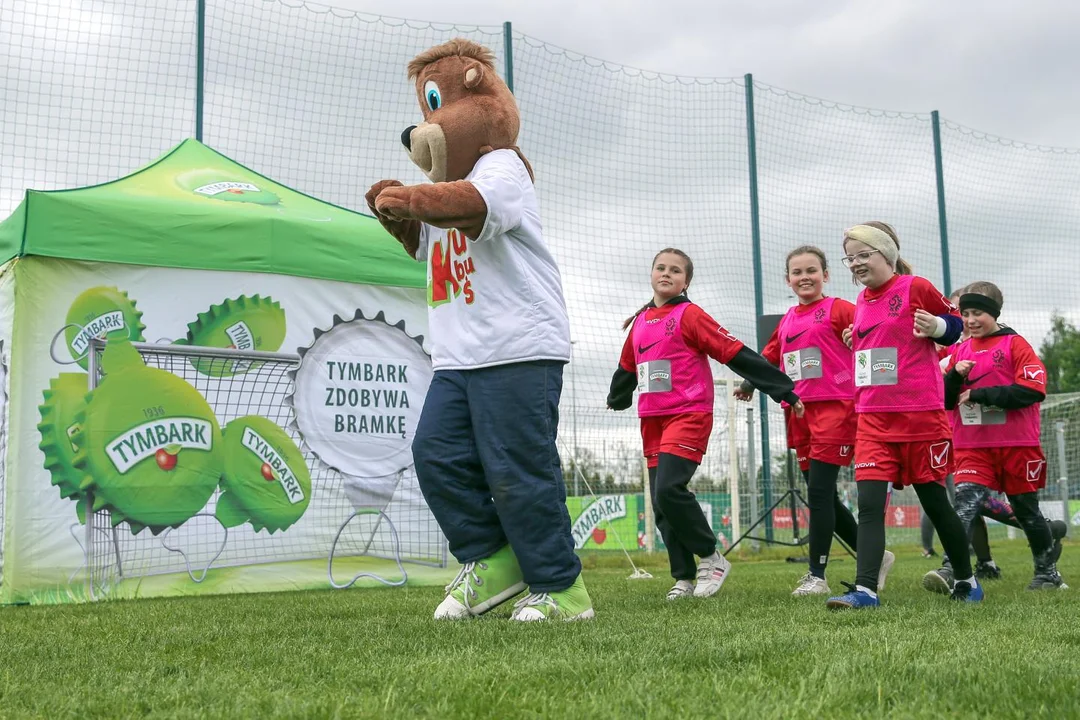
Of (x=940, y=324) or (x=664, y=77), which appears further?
(x=664, y=77)

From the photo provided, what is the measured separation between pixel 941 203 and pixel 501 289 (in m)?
9.39

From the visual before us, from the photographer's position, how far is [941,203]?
464 inches

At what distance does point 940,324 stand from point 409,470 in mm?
3476

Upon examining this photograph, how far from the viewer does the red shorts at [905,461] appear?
4.35 meters

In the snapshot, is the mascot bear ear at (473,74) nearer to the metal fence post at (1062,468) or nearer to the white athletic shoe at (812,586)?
the white athletic shoe at (812,586)

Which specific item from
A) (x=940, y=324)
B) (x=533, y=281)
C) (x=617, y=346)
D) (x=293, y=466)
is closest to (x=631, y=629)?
(x=533, y=281)

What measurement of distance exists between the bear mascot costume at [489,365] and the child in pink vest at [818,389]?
1828 mm

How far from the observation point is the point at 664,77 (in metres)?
9.96

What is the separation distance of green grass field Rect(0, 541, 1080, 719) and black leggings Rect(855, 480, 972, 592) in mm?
211

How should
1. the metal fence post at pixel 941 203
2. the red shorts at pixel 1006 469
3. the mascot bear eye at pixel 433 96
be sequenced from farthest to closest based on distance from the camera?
the metal fence post at pixel 941 203 → the red shorts at pixel 1006 469 → the mascot bear eye at pixel 433 96

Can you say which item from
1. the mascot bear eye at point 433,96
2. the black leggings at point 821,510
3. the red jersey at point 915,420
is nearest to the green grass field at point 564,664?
the red jersey at point 915,420

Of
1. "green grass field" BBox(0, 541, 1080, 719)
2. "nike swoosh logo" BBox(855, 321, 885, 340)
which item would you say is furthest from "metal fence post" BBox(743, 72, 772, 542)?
"green grass field" BBox(0, 541, 1080, 719)

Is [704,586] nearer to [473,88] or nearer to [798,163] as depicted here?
[473,88]

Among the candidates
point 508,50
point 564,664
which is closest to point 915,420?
point 564,664
